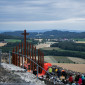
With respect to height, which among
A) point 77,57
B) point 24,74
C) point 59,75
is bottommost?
point 77,57

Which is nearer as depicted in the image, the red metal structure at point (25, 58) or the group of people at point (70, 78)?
the group of people at point (70, 78)

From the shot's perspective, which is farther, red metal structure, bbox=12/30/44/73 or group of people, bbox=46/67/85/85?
red metal structure, bbox=12/30/44/73

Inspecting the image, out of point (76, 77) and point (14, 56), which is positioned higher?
point (14, 56)

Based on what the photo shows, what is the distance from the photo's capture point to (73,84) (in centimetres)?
1231

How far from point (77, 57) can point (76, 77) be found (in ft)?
132

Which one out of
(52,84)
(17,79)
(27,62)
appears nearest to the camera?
(17,79)

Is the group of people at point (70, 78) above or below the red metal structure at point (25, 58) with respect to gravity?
below

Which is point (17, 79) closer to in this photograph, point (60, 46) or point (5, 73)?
point (5, 73)

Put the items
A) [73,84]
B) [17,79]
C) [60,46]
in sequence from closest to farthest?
[17,79]
[73,84]
[60,46]

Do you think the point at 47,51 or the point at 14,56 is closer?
the point at 14,56

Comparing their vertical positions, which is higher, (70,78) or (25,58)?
(25,58)

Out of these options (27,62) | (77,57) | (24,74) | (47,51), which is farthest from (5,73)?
(47,51)

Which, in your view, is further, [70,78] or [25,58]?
[25,58]

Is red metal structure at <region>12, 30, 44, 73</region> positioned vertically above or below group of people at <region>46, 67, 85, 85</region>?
above
